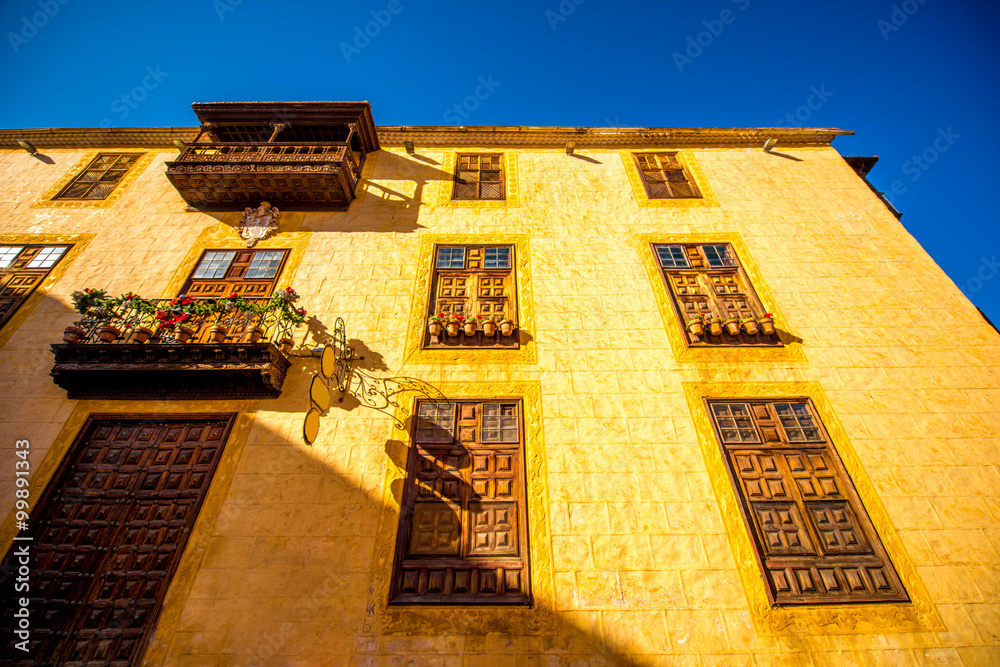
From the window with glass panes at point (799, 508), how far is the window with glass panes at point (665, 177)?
6863 mm

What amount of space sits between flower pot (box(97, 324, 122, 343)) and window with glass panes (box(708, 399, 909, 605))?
38.1 ft

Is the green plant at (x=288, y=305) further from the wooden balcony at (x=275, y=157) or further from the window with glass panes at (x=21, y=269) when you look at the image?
the window with glass panes at (x=21, y=269)

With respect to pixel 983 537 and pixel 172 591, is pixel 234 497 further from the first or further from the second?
pixel 983 537

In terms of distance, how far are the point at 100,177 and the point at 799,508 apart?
771 inches

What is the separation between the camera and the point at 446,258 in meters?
10.6

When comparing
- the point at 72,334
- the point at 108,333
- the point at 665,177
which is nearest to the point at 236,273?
the point at 108,333

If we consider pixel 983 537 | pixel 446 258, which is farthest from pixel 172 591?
pixel 983 537

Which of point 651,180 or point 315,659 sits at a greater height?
point 651,180

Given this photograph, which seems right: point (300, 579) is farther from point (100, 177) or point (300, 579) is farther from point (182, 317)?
point (100, 177)

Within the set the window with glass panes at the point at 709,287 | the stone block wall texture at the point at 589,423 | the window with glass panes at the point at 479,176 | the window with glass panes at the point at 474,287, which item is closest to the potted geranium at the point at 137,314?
the stone block wall texture at the point at 589,423

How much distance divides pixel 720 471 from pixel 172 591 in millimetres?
8971

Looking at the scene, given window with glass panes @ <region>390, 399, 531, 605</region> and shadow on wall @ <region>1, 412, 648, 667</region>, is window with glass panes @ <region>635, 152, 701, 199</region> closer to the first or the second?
window with glass panes @ <region>390, 399, 531, 605</region>

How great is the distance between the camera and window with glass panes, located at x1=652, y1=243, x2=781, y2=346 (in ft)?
30.1

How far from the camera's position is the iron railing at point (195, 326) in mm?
8164
